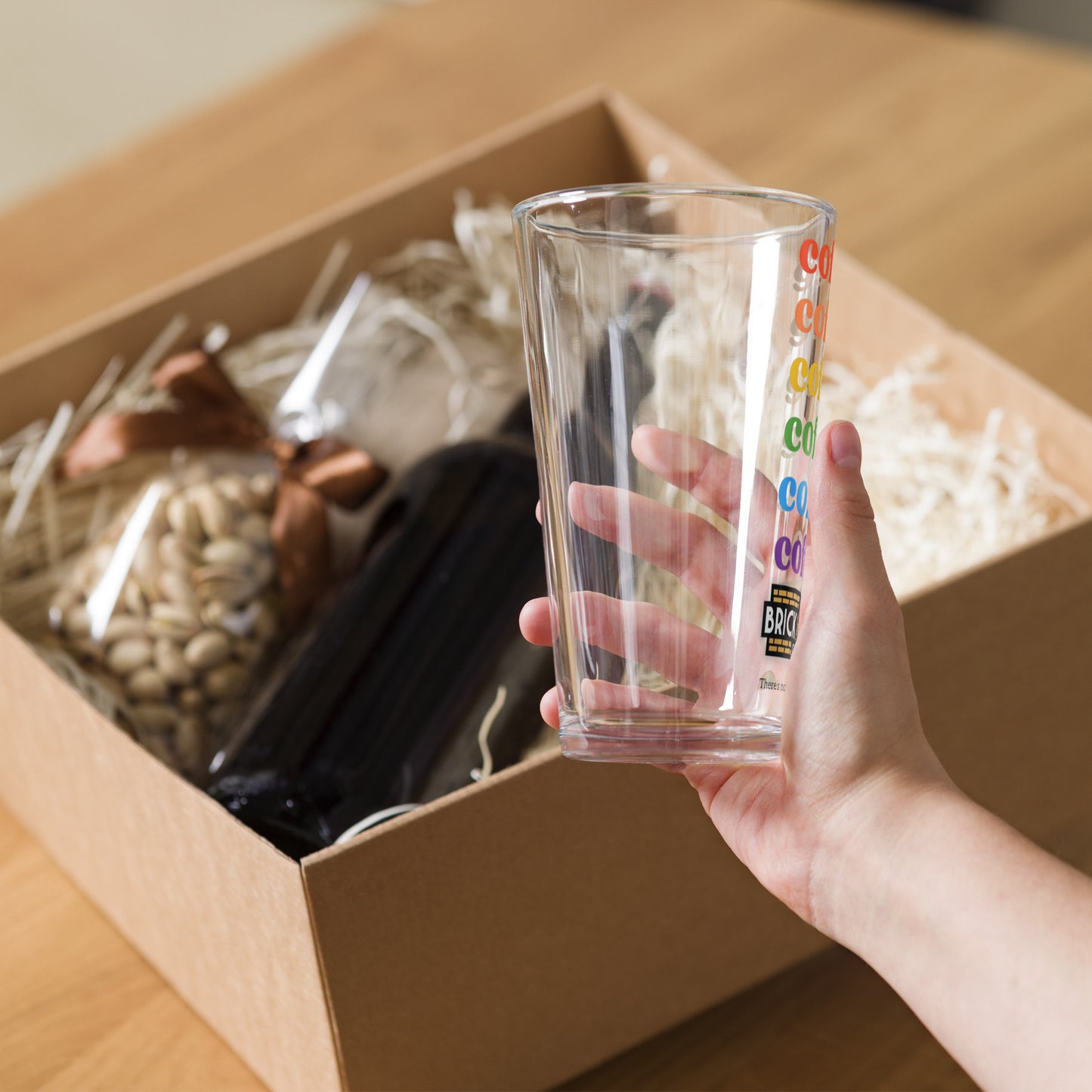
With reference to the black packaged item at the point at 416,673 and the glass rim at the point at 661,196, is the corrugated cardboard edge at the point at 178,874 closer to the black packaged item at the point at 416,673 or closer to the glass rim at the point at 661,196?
the black packaged item at the point at 416,673

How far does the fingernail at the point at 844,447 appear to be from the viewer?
456 mm

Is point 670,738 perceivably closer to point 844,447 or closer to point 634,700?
point 634,700

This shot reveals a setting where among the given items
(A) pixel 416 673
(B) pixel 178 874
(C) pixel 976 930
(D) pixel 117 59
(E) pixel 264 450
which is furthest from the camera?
(D) pixel 117 59

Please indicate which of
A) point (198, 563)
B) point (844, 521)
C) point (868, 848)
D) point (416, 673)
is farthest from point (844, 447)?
point (198, 563)

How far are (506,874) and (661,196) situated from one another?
0.83 feet

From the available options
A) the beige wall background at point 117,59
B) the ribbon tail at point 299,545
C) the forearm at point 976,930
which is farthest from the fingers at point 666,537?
the beige wall background at point 117,59

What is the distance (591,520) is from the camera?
42 cm

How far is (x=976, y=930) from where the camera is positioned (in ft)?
1.34

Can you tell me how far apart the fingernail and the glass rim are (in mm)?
76

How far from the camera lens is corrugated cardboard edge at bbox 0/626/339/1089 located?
47cm

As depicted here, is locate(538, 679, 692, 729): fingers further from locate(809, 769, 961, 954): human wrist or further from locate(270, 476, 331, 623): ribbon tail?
locate(270, 476, 331, 623): ribbon tail

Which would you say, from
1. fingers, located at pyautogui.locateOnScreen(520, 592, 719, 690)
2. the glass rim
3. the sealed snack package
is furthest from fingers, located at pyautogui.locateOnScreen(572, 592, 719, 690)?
the sealed snack package

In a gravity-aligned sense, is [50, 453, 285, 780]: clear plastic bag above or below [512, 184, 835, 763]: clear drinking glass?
below

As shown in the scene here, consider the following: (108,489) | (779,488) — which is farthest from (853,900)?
(108,489)
